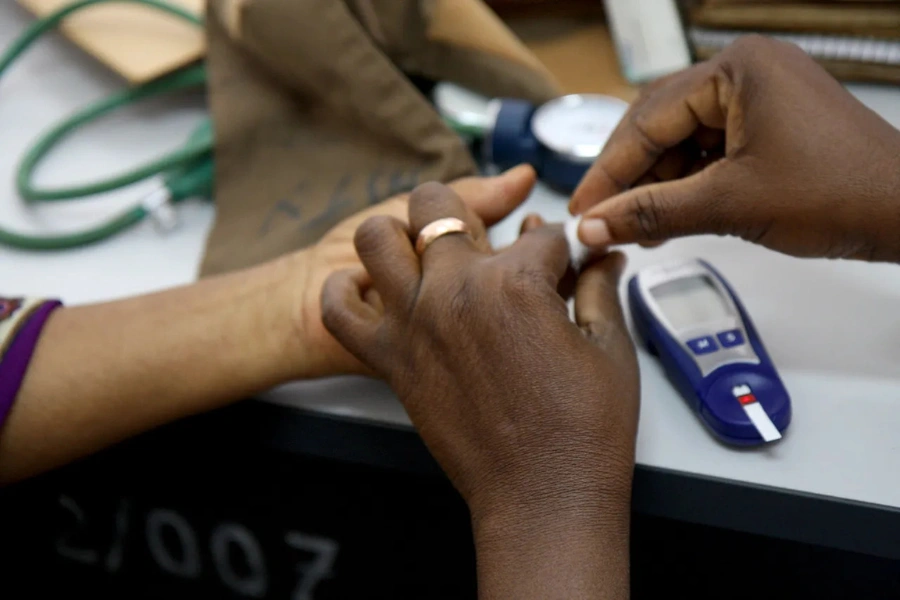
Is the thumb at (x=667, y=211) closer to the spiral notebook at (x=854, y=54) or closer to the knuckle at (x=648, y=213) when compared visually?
the knuckle at (x=648, y=213)

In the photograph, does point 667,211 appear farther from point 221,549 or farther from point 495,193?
point 221,549

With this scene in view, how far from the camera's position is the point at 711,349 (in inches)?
17.7

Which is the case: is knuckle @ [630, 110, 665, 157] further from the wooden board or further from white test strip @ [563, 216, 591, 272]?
the wooden board

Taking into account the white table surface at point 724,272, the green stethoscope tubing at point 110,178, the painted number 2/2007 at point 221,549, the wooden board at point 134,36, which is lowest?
the painted number 2/2007 at point 221,549

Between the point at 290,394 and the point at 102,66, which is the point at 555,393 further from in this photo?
the point at 102,66

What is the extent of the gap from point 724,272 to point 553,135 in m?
0.18

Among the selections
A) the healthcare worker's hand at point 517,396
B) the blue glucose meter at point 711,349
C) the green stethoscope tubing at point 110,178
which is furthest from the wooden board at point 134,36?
the blue glucose meter at point 711,349

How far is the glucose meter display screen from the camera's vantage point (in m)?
0.47

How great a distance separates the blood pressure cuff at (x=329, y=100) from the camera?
23.4 inches

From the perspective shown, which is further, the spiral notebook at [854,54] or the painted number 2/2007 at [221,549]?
the painted number 2/2007 at [221,549]

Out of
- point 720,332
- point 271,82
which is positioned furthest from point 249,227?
point 720,332

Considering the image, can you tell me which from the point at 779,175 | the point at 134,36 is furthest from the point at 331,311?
the point at 134,36

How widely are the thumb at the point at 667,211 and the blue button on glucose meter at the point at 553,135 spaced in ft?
0.41

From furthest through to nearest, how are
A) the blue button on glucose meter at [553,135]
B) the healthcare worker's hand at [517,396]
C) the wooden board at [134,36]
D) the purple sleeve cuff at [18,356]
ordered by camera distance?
the wooden board at [134,36], the blue button on glucose meter at [553,135], the purple sleeve cuff at [18,356], the healthcare worker's hand at [517,396]
